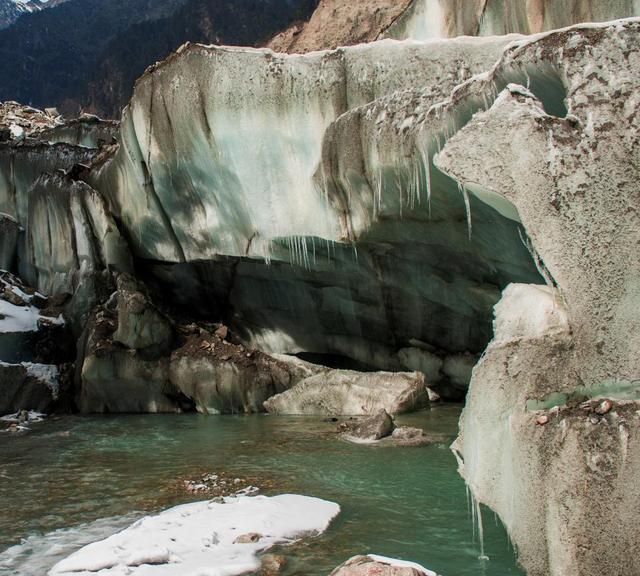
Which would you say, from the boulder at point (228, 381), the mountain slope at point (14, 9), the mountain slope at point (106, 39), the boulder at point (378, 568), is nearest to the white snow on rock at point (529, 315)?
the boulder at point (378, 568)

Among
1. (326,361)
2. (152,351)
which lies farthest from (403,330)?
(152,351)

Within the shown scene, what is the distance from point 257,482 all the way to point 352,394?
197 inches

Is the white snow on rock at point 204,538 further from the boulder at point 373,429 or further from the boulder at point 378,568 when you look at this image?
the boulder at point 373,429

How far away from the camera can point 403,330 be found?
45.1 ft

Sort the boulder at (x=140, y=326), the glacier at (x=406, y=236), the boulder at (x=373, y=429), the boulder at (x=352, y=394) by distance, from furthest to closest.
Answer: the boulder at (x=140, y=326)
the boulder at (x=352, y=394)
the boulder at (x=373, y=429)
the glacier at (x=406, y=236)

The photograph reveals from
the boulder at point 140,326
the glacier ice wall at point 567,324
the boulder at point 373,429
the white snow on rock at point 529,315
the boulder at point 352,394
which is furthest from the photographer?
the boulder at point 140,326

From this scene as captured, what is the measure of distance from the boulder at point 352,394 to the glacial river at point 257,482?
0.43 m

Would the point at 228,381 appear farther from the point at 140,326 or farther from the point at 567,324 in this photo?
the point at 567,324

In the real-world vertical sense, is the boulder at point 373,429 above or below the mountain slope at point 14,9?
below

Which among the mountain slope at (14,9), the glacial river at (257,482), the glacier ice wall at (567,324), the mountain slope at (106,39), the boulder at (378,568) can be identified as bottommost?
the glacial river at (257,482)

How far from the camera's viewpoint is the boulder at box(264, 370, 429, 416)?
483 inches

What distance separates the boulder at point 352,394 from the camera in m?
12.3

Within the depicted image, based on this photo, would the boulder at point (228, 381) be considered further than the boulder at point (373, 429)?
Yes

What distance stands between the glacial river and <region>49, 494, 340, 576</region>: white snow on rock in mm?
236
